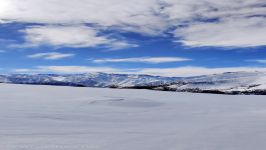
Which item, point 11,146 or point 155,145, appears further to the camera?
point 155,145

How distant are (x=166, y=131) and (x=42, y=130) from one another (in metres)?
3.42

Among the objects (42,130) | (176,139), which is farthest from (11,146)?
(176,139)

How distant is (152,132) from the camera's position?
1105 centimetres

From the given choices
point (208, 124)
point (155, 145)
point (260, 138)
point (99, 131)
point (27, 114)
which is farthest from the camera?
point (27, 114)

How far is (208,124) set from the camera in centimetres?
1340

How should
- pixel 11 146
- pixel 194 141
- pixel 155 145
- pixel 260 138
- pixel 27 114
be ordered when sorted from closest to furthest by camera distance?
1. pixel 11 146
2. pixel 155 145
3. pixel 194 141
4. pixel 260 138
5. pixel 27 114

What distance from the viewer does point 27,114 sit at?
48.1ft

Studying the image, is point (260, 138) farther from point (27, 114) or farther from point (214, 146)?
point (27, 114)

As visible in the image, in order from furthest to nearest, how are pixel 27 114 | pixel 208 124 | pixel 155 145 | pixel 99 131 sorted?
pixel 27 114, pixel 208 124, pixel 99 131, pixel 155 145

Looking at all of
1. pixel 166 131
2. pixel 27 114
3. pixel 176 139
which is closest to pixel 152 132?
pixel 166 131

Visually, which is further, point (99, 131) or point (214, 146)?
point (99, 131)

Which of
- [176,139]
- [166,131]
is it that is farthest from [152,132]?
[176,139]

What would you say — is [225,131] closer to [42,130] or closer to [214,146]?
[214,146]

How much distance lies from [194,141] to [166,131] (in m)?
1.91
